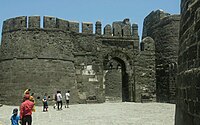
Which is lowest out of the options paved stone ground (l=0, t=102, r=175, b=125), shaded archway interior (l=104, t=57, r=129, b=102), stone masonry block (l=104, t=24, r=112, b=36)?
paved stone ground (l=0, t=102, r=175, b=125)

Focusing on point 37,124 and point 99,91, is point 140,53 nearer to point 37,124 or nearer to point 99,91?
point 99,91

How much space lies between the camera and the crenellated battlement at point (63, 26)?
49.3ft

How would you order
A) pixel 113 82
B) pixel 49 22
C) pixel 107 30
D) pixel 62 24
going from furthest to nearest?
pixel 113 82 < pixel 107 30 < pixel 62 24 < pixel 49 22

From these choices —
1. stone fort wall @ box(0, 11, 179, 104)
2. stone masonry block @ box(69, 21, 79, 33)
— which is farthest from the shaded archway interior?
stone masonry block @ box(69, 21, 79, 33)

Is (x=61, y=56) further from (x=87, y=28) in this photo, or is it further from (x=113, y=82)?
(x=113, y=82)

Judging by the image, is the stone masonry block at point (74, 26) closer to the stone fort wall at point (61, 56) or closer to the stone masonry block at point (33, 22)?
the stone fort wall at point (61, 56)

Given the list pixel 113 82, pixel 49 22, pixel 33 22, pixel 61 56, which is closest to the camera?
pixel 33 22

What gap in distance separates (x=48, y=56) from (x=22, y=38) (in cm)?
172

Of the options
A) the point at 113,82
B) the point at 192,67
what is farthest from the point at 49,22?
the point at 192,67

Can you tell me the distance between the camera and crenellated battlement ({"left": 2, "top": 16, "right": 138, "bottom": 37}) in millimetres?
15016

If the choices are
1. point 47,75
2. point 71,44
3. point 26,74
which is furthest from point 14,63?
point 71,44

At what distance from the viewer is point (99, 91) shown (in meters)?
16.4

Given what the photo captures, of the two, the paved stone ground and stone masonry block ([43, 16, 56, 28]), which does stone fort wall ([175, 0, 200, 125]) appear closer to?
the paved stone ground

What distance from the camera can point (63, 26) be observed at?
15656 mm
